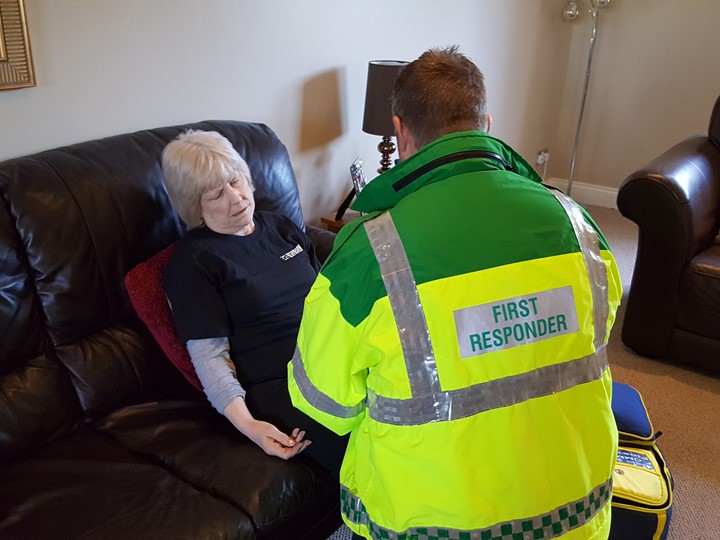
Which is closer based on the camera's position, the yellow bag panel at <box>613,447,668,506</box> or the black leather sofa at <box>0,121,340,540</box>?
the black leather sofa at <box>0,121,340,540</box>

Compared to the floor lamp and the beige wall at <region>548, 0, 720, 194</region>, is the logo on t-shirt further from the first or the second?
the beige wall at <region>548, 0, 720, 194</region>

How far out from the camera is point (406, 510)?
0.96 meters

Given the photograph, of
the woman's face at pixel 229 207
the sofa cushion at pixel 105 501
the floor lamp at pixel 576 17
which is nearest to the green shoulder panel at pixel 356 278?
the sofa cushion at pixel 105 501

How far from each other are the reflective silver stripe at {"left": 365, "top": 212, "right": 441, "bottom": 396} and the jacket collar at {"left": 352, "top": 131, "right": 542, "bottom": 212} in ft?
0.42

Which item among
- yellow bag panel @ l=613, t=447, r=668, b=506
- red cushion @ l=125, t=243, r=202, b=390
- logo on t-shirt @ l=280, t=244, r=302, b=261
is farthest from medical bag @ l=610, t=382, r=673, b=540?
red cushion @ l=125, t=243, r=202, b=390

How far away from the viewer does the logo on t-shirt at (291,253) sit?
1.79 metres

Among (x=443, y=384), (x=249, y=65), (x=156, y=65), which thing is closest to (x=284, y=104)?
(x=249, y=65)

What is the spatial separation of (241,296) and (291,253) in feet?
0.84

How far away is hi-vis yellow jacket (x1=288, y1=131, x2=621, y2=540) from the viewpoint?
87 cm

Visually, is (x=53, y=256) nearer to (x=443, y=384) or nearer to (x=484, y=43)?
(x=443, y=384)

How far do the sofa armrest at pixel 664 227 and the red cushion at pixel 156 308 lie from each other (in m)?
1.75

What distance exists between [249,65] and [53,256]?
3.46ft

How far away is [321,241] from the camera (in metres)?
2.14

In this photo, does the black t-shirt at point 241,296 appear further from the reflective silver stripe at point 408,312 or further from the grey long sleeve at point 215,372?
the reflective silver stripe at point 408,312
